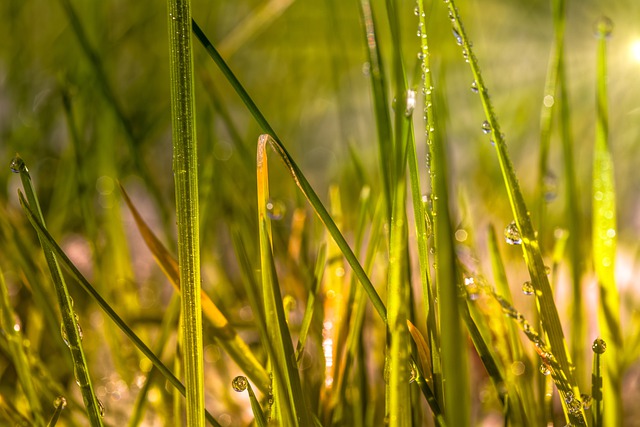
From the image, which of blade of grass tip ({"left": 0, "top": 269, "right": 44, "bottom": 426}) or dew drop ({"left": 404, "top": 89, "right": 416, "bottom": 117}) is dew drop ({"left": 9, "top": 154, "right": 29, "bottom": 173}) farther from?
dew drop ({"left": 404, "top": 89, "right": 416, "bottom": 117})

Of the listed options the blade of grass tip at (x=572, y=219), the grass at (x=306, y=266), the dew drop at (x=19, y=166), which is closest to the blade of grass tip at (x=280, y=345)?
the grass at (x=306, y=266)

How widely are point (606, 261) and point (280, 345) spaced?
0.21m

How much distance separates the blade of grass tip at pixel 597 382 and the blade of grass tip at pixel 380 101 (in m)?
0.12

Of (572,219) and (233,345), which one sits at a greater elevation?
(572,219)

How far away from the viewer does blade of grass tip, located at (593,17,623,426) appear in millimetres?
324

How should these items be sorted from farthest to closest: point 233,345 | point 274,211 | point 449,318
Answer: point 274,211 < point 233,345 < point 449,318

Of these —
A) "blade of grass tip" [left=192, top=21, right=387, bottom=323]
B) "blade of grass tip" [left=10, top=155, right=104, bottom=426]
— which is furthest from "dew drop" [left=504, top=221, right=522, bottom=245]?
"blade of grass tip" [left=10, top=155, right=104, bottom=426]

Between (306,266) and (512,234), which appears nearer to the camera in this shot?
(512,234)

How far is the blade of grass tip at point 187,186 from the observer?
230 mm

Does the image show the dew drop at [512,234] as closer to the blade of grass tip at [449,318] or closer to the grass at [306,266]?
the grass at [306,266]

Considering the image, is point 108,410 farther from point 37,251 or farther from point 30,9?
point 30,9

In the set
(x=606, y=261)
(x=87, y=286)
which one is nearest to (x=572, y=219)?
(x=606, y=261)

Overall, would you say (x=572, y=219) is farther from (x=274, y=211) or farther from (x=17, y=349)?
(x=17, y=349)

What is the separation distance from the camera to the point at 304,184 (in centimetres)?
27
